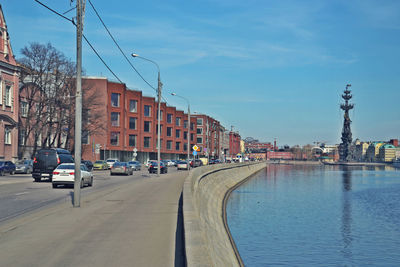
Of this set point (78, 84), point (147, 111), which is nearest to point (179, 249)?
point (78, 84)

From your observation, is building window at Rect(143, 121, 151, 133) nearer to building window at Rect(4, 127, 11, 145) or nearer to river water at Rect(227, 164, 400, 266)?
building window at Rect(4, 127, 11, 145)

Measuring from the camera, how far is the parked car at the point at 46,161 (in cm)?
3578

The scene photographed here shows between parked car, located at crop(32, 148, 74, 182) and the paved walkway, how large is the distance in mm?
18279

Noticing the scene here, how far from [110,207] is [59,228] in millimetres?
5691

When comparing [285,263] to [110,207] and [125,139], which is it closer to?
[110,207]

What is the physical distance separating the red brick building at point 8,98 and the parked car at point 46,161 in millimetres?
19515

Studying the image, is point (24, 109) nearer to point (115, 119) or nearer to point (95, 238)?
point (115, 119)

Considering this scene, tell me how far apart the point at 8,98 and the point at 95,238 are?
4890 centimetres

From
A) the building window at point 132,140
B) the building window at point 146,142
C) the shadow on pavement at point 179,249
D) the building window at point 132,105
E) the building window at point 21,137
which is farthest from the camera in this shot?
the building window at point 146,142

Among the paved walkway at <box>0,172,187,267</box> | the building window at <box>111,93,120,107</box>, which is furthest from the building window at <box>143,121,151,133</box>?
the paved walkway at <box>0,172,187,267</box>

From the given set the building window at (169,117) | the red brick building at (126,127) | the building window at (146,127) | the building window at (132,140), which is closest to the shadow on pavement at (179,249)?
the red brick building at (126,127)

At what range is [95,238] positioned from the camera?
38.7 feet

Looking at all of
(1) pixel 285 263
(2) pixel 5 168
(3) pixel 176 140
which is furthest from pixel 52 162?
(3) pixel 176 140

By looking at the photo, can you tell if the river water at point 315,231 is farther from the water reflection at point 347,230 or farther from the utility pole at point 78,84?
the utility pole at point 78,84
